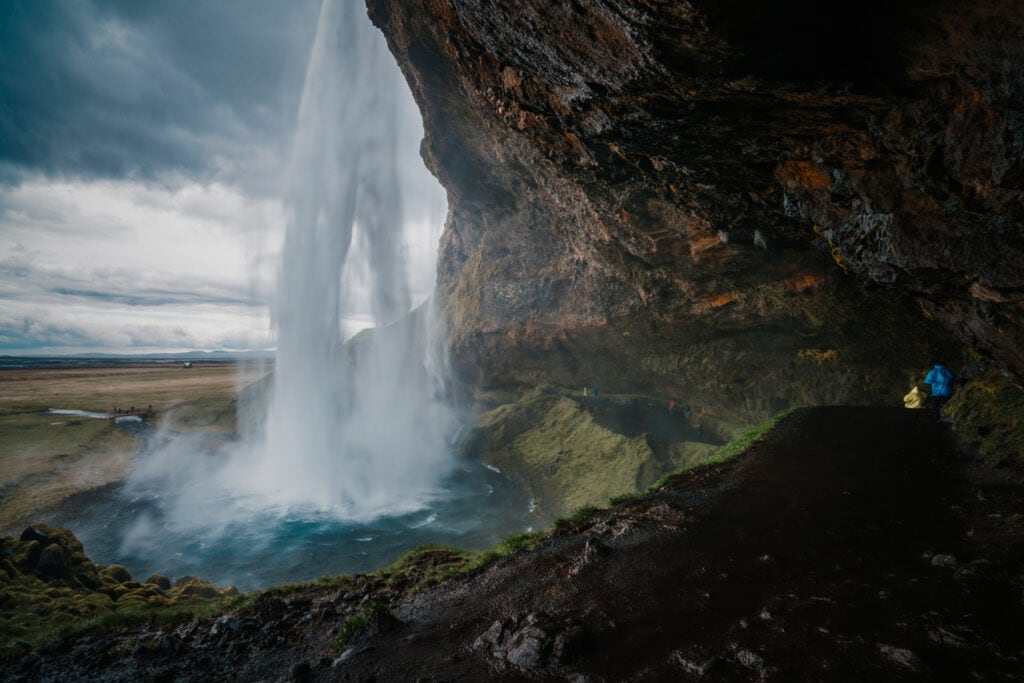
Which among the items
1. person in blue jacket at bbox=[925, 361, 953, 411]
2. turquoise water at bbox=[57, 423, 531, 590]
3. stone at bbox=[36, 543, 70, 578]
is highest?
person in blue jacket at bbox=[925, 361, 953, 411]

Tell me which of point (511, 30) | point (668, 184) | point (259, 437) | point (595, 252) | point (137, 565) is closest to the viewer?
point (511, 30)

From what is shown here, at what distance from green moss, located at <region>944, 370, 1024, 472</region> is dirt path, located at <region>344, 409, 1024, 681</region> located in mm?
725

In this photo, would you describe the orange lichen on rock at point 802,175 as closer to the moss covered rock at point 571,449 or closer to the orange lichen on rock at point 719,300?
the orange lichen on rock at point 719,300

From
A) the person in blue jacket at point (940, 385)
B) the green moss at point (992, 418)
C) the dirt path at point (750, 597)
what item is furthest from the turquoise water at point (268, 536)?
Answer: the person in blue jacket at point (940, 385)

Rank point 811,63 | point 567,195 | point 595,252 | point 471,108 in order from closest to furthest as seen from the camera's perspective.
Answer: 1. point 811,63
2. point 567,195
3. point 471,108
4. point 595,252

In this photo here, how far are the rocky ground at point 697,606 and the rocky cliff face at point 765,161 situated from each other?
3.80m

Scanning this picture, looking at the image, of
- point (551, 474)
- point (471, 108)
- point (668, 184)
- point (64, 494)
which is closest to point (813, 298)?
point (668, 184)

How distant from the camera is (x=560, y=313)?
27.1m

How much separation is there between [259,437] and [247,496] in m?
11.1

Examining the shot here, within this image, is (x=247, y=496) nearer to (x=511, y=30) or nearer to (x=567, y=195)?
(x=567, y=195)

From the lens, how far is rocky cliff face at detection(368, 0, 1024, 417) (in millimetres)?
5488

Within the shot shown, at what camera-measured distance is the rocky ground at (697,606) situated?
345 centimetres

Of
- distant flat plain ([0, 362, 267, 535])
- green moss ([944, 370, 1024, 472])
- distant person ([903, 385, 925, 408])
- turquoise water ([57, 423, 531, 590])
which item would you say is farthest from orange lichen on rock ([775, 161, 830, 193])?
distant flat plain ([0, 362, 267, 535])

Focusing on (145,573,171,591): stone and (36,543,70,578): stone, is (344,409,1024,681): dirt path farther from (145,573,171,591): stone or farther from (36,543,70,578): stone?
(36,543,70,578): stone
